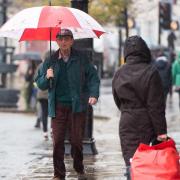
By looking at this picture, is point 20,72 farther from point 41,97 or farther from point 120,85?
point 120,85

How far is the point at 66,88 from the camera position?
30.7 feet

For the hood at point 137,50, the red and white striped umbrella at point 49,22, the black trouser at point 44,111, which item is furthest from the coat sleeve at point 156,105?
the black trouser at point 44,111

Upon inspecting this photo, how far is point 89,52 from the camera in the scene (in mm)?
12383

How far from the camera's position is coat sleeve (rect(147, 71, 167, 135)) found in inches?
289

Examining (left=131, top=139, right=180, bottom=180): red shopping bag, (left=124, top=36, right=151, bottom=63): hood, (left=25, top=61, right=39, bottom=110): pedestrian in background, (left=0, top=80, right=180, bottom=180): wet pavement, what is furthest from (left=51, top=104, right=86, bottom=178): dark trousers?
(left=25, top=61, right=39, bottom=110): pedestrian in background

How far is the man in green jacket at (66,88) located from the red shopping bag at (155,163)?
2.32 meters

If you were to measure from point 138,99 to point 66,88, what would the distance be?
6.68 ft

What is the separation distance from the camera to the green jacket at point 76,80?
9.30 meters

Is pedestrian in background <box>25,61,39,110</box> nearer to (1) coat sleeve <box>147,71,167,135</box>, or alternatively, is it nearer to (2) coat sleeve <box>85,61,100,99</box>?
(2) coat sleeve <box>85,61,100,99</box>

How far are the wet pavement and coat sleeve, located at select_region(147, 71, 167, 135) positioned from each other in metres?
2.83

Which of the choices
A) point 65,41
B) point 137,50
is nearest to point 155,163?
point 137,50

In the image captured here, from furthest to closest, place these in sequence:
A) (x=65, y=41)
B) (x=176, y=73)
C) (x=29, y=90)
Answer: (x=29, y=90), (x=176, y=73), (x=65, y=41)

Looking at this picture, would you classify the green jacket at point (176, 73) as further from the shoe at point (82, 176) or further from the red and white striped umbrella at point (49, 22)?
the shoe at point (82, 176)

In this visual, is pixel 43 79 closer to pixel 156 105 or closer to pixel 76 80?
pixel 76 80
